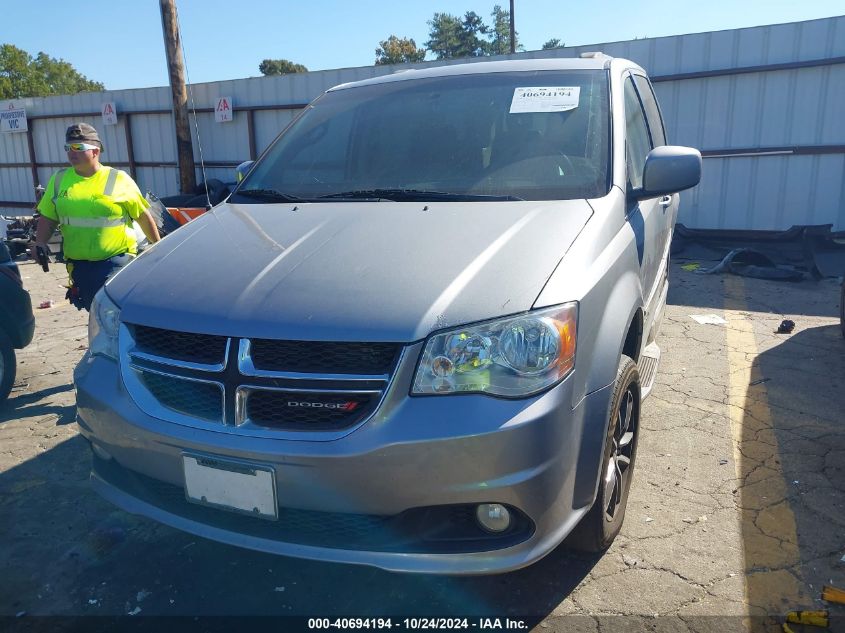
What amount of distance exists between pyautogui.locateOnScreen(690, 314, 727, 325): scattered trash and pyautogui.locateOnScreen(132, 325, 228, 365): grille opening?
4.99m

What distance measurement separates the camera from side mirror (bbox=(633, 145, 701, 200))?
2.83 meters

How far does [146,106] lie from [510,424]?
586 inches

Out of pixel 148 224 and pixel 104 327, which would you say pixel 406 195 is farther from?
pixel 148 224

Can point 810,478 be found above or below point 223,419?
below

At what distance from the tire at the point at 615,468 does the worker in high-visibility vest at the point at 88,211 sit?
3409 millimetres

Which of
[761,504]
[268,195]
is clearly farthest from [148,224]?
[761,504]

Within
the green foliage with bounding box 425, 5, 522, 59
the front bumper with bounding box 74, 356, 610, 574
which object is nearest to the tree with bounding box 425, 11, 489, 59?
the green foliage with bounding box 425, 5, 522, 59

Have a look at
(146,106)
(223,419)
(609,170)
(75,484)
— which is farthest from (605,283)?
(146,106)

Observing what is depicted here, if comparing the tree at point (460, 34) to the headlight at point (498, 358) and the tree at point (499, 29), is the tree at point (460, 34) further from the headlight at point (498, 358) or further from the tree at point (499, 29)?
the headlight at point (498, 358)

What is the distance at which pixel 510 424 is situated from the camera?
1.88 meters

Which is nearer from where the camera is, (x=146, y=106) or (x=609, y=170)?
(x=609, y=170)

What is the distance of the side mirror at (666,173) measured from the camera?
2.83m

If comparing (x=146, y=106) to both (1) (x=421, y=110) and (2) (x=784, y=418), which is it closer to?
(1) (x=421, y=110)

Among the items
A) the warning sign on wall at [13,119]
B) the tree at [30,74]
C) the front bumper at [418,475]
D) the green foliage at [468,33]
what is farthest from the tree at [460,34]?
the front bumper at [418,475]
